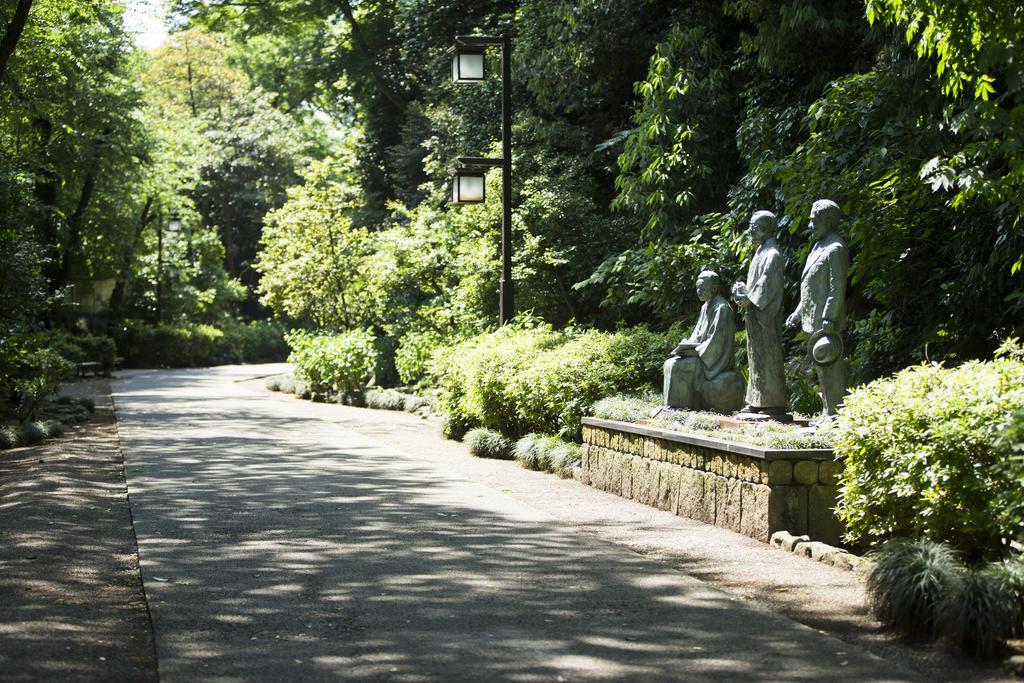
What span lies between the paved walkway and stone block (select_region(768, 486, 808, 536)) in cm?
112

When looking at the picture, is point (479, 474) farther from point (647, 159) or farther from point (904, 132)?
point (647, 159)

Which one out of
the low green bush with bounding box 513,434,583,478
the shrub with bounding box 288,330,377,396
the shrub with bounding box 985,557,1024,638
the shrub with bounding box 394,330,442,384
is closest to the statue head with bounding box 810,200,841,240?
the shrub with bounding box 985,557,1024,638

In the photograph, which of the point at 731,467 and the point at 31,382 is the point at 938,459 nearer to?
the point at 731,467

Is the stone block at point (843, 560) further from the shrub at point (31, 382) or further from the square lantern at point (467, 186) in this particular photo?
the shrub at point (31, 382)

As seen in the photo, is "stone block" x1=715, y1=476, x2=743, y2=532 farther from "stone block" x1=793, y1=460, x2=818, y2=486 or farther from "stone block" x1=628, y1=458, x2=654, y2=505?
"stone block" x1=628, y1=458, x2=654, y2=505

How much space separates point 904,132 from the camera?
13227 mm

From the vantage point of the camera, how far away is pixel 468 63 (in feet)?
56.2

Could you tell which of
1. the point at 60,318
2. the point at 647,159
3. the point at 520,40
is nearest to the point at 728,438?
the point at 647,159

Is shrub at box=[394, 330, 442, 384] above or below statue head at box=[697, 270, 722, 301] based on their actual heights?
below

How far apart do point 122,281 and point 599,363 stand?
3386cm

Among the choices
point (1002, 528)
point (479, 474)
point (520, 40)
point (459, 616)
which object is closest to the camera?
point (1002, 528)

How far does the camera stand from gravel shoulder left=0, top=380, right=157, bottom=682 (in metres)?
5.43

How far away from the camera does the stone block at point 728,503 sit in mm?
8898

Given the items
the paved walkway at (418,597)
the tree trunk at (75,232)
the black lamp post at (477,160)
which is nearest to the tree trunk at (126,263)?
the tree trunk at (75,232)
